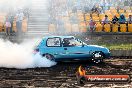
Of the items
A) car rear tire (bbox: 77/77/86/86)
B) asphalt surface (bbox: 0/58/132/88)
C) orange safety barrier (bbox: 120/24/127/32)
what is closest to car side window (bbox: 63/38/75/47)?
asphalt surface (bbox: 0/58/132/88)

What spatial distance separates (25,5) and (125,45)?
7025 millimetres

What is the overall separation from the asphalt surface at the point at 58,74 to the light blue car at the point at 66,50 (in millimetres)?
398

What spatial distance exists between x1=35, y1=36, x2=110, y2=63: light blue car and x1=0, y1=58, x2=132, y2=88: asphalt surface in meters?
0.40

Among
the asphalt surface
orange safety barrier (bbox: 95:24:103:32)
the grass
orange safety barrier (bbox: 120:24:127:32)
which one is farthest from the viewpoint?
orange safety barrier (bbox: 95:24:103:32)

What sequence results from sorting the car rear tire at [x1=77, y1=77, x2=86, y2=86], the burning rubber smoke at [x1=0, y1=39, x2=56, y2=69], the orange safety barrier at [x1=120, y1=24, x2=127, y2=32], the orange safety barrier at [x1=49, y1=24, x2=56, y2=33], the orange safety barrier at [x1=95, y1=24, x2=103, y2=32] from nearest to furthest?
the car rear tire at [x1=77, y1=77, x2=86, y2=86]
the burning rubber smoke at [x1=0, y1=39, x2=56, y2=69]
the orange safety barrier at [x1=49, y1=24, x2=56, y2=33]
the orange safety barrier at [x1=120, y1=24, x2=127, y2=32]
the orange safety barrier at [x1=95, y1=24, x2=103, y2=32]

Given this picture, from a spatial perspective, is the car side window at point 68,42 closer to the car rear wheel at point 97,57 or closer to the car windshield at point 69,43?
the car windshield at point 69,43

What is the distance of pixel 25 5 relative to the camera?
26.7m

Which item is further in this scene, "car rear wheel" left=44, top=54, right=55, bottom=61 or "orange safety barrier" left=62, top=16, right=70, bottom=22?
"orange safety barrier" left=62, top=16, right=70, bottom=22

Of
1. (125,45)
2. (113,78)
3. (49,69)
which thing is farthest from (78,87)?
(125,45)

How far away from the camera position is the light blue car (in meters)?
20.2

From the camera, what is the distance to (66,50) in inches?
795

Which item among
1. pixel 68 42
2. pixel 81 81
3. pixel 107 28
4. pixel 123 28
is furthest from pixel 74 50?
pixel 123 28

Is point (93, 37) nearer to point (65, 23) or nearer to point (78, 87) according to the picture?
point (65, 23)

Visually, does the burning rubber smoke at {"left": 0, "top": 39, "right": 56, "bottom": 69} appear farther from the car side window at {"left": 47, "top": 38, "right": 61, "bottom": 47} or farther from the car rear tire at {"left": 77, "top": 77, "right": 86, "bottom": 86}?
the car rear tire at {"left": 77, "top": 77, "right": 86, "bottom": 86}
